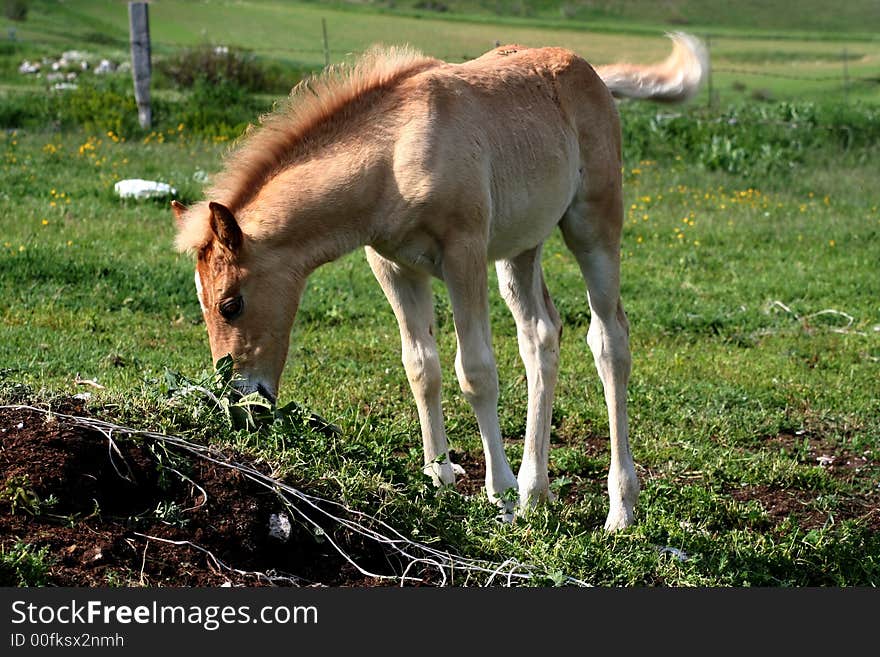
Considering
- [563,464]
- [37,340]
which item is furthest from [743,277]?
[37,340]

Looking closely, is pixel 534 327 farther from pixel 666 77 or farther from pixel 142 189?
pixel 142 189

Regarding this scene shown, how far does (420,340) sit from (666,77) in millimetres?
2379

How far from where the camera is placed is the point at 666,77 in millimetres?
7047

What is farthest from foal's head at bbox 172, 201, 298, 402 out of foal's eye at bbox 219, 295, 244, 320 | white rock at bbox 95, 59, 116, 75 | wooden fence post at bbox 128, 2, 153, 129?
white rock at bbox 95, 59, 116, 75

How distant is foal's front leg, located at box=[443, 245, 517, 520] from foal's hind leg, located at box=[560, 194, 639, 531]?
2.54 ft

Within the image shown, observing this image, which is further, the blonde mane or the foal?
the blonde mane

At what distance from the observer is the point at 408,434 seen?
6.55m

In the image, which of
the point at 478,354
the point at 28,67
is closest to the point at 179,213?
the point at 478,354

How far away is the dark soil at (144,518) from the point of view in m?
4.24

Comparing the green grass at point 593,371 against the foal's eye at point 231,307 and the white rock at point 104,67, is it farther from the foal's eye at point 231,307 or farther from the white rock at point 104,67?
the white rock at point 104,67

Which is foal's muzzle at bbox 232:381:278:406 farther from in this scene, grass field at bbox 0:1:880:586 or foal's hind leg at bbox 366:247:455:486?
foal's hind leg at bbox 366:247:455:486

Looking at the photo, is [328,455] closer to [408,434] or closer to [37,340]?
[408,434]

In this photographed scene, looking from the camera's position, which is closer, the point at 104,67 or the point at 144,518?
the point at 144,518

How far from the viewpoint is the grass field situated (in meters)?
5.03
